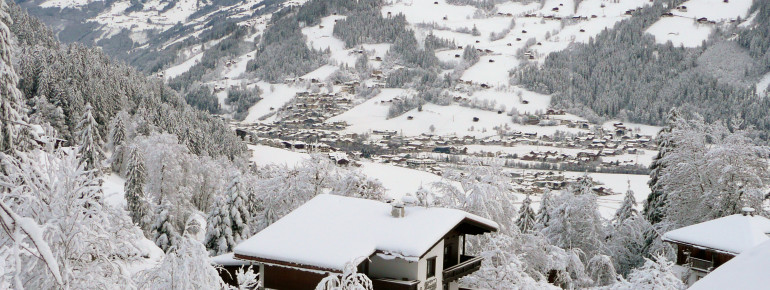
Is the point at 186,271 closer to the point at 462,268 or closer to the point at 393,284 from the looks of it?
the point at 393,284

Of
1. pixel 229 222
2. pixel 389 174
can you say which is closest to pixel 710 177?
pixel 229 222

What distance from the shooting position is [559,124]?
19362cm

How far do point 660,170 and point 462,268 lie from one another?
25276 millimetres

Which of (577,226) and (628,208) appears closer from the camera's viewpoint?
(577,226)

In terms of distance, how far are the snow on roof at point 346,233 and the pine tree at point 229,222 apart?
15.3 meters

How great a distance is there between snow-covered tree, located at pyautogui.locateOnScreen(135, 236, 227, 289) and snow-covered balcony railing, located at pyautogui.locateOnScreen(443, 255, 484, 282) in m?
13.4

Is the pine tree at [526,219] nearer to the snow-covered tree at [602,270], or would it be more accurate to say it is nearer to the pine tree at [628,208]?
the pine tree at [628,208]

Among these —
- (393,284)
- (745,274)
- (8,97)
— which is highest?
(8,97)

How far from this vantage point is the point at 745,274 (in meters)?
6.54

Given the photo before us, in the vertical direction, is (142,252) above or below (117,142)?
above

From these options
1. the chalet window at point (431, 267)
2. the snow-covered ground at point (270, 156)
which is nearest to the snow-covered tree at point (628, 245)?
the chalet window at point (431, 267)

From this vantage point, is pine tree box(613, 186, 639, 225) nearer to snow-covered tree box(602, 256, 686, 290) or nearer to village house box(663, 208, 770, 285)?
village house box(663, 208, 770, 285)

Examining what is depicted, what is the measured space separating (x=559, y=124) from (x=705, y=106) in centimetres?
3870

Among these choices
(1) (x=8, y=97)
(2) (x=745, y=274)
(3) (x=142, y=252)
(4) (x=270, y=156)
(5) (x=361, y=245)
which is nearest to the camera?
(1) (x=8, y=97)
